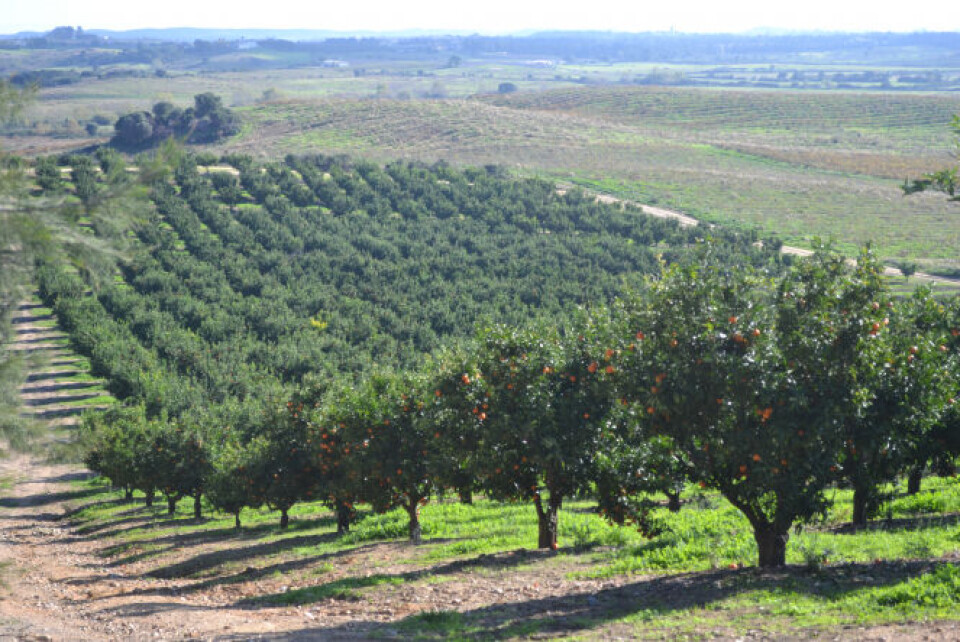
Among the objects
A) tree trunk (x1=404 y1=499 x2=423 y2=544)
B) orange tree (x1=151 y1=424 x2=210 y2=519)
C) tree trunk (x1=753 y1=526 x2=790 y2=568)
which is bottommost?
orange tree (x1=151 y1=424 x2=210 y2=519)

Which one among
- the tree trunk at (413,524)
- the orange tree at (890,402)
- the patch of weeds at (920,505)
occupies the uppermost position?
the orange tree at (890,402)

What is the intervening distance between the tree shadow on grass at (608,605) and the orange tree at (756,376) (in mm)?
1343

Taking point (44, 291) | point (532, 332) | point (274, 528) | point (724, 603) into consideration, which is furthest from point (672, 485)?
point (44, 291)

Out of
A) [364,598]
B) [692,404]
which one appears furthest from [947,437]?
[364,598]

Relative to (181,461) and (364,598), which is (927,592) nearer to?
(364,598)

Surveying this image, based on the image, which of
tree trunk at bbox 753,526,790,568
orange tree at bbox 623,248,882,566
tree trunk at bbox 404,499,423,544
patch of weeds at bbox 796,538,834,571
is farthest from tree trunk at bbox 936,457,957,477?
tree trunk at bbox 404,499,423,544

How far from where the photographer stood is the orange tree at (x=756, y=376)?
54.8ft

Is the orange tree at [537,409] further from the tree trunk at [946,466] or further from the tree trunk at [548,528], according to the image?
the tree trunk at [946,466]

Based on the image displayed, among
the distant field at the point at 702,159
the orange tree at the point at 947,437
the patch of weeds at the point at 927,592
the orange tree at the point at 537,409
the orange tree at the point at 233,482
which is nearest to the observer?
the patch of weeds at the point at 927,592

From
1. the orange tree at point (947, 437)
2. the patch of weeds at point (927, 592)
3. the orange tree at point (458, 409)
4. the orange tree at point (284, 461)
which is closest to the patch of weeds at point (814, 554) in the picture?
the patch of weeds at point (927, 592)

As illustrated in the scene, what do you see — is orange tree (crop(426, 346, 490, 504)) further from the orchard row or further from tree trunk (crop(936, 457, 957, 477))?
tree trunk (crop(936, 457, 957, 477))

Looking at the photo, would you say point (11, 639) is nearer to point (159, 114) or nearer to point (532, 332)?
point (532, 332)

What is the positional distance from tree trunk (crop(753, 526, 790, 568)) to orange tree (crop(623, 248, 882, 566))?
2 cm

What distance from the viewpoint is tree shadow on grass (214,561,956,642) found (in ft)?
53.8
